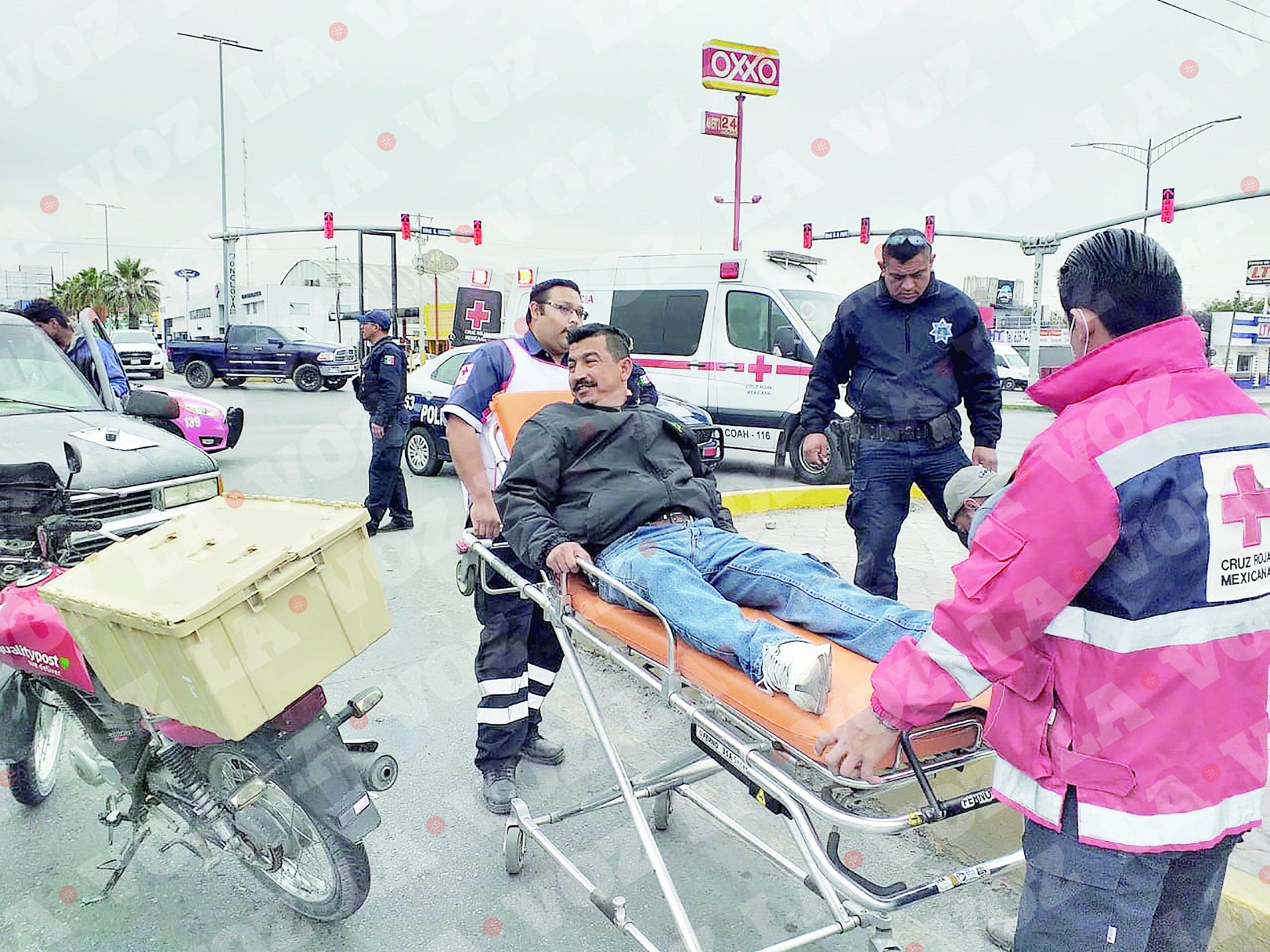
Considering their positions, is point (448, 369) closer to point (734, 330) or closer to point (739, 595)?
point (734, 330)

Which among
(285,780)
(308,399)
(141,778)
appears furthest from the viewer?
(308,399)

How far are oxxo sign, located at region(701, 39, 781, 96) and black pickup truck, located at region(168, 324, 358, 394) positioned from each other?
1229 cm

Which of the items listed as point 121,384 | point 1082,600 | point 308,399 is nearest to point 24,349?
point 121,384

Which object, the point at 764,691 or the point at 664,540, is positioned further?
the point at 664,540

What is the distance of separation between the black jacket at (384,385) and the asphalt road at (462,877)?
12.0ft

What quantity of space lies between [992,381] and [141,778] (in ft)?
12.4

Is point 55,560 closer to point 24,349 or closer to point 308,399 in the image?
point 24,349

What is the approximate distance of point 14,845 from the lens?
3113 mm

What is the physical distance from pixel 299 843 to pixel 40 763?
1.37 m

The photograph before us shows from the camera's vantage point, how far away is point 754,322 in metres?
10.4

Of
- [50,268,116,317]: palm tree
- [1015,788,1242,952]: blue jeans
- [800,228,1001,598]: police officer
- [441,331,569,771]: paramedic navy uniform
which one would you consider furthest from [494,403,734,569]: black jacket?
[50,268,116,317]: palm tree

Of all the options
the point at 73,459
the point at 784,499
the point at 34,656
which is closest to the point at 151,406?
the point at 73,459

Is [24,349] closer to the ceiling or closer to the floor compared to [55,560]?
closer to the ceiling

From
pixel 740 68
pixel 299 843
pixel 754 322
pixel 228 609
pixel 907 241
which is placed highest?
pixel 740 68
